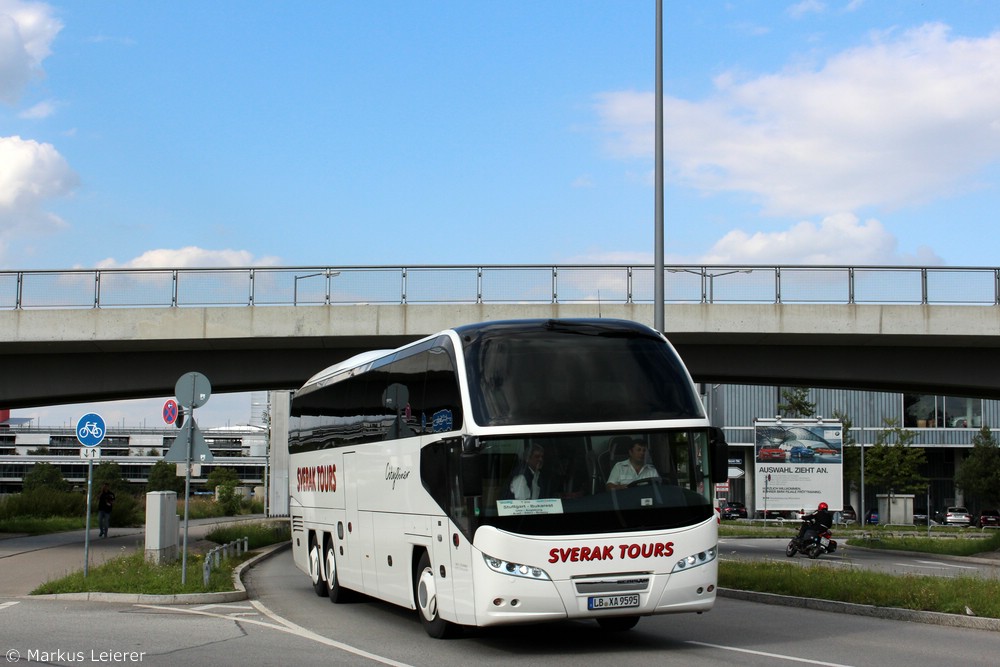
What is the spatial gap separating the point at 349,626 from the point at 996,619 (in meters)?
7.42

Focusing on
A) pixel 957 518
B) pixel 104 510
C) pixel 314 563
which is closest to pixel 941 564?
pixel 314 563

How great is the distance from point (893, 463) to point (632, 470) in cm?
6582

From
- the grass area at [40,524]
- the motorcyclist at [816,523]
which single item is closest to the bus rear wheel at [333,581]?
the motorcyclist at [816,523]

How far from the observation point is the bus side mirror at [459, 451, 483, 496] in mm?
10898

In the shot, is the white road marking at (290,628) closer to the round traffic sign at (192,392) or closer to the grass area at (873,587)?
the round traffic sign at (192,392)

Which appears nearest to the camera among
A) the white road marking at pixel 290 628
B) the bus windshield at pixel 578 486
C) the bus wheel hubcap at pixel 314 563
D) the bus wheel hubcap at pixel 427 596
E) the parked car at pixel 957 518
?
the white road marking at pixel 290 628

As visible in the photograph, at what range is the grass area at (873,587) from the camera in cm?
1406

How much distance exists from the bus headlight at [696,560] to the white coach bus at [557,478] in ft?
0.04

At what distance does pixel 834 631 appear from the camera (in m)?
12.9

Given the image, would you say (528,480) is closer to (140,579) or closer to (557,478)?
(557,478)

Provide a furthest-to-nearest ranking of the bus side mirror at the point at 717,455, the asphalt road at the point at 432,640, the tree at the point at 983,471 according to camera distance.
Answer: the tree at the point at 983,471 → the bus side mirror at the point at 717,455 → the asphalt road at the point at 432,640

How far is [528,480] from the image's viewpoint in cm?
1109

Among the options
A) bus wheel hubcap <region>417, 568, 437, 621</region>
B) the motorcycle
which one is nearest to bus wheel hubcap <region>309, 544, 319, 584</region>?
bus wheel hubcap <region>417, 568, 437, 621</region>

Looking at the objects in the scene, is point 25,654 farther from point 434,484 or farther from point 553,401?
point 553,401
